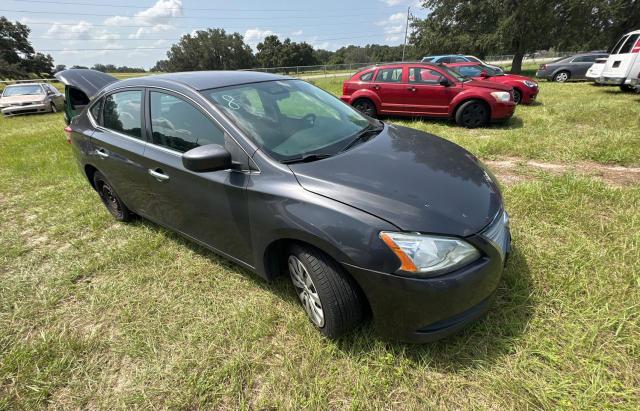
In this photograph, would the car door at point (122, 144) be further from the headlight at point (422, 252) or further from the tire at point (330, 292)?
the headlight at point (422, 252)

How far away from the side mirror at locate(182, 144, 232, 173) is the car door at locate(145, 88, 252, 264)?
0.45 ft

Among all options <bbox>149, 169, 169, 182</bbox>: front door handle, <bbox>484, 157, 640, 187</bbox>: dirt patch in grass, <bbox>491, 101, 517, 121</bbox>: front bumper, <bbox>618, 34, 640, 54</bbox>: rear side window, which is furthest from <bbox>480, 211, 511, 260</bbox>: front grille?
<bbox>618, 34, 640, 54</bbox>: rear side window

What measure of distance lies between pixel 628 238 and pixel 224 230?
3.17 meters

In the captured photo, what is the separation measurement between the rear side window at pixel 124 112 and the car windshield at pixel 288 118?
83 centimetres

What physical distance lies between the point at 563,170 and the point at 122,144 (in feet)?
16.5

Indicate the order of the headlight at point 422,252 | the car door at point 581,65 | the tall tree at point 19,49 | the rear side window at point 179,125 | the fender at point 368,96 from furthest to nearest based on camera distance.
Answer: the tall tree at point 19,49
the car door at point 581,65
the fender at point 368,96
the rear side window at point 179,125
the headlight at point 422,252

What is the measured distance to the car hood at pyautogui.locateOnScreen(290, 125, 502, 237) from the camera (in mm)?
1668

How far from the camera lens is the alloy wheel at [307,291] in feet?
6.56

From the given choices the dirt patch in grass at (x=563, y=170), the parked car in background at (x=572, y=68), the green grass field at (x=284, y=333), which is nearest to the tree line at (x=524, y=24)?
the parked car in background at (x=572, y=68)

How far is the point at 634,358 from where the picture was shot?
1.78 m

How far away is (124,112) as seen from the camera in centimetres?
296

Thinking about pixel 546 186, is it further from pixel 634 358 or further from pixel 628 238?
pixel 634 358

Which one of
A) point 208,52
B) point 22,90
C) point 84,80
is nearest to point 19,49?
point 208,52

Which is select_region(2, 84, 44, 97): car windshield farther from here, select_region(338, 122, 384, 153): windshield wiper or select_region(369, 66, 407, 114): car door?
select_region(338, 122, 384, 153): windshield wiper
